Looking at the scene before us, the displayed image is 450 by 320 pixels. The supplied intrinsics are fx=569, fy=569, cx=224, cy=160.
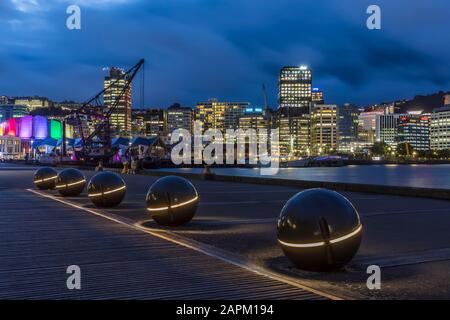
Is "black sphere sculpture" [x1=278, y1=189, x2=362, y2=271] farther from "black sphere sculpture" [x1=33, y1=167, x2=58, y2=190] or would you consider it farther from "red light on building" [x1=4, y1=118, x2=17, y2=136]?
"red light on building" [x1=4, y1=118, x2=17, y2=136]

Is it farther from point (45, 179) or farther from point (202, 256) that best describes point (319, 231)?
point (45, 179)

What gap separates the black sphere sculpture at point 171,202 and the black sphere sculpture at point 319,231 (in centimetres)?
501

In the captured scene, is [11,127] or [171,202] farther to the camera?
[11,127]

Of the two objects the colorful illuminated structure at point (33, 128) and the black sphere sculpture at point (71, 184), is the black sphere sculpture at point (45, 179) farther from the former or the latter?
the colorful illuminated structure at point (33, 128)

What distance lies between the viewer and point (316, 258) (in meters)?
8.23

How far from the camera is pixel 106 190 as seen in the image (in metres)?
18.1

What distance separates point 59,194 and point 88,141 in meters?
99.7

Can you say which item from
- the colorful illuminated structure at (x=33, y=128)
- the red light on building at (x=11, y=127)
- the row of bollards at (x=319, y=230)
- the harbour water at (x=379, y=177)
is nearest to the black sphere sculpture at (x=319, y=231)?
the row of bollards at (x=319, y=230)

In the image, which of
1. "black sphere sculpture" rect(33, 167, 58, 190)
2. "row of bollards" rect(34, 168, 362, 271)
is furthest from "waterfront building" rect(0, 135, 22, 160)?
"row of bollards" rect(34, 168, 362, 271)

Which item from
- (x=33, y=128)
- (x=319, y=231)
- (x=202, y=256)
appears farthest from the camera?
(x=33, y=128)

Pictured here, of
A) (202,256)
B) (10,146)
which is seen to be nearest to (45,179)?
(202,256)

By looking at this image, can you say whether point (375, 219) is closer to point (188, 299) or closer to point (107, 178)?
point (107, 178)

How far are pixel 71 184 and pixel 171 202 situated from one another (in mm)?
11159

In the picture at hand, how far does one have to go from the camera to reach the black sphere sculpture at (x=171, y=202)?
13133mm
